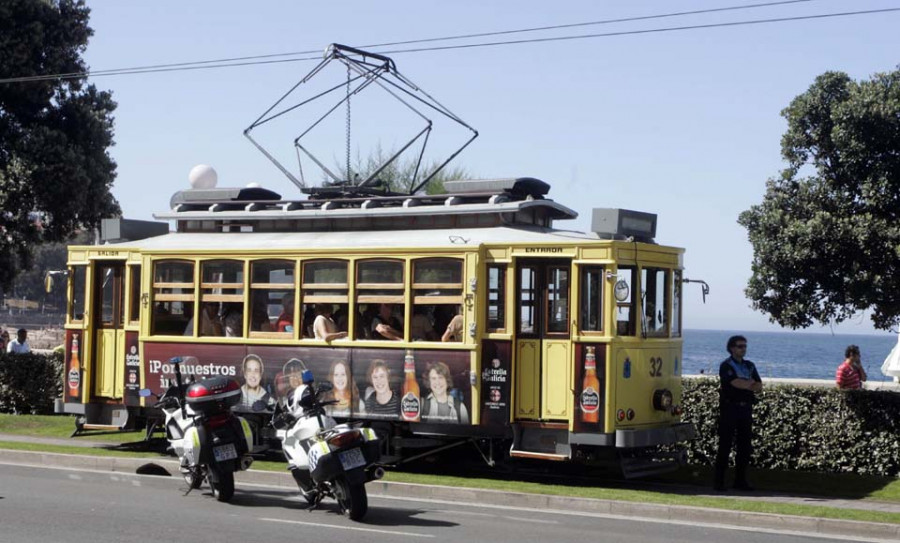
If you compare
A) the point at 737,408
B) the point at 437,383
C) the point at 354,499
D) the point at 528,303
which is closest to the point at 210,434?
the point at 354,499

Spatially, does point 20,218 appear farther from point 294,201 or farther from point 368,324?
point 368,324

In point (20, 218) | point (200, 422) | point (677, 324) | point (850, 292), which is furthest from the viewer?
point (20, 218)

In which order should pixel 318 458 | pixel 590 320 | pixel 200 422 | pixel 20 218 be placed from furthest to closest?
pixel 20 218
pixel 590 320
pixel 200 422
pixel 318 458

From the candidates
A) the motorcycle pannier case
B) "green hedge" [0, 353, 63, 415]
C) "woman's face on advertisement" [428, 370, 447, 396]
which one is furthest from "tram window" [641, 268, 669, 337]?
"green hedge" [0, 353, 63, 415]

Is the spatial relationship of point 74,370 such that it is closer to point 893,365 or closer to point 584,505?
point 584,505

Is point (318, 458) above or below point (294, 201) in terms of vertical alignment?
below

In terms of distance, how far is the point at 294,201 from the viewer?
1794 centimetres

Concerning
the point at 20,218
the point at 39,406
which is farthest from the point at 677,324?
the point at 20,218

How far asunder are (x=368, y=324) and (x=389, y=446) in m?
1.52

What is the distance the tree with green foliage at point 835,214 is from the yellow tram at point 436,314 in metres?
2.42

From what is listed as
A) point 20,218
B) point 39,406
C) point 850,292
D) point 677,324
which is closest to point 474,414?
point 677,324

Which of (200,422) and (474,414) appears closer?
(200,422)

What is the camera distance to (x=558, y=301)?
15.4 m

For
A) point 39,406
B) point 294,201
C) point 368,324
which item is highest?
point 294,201
